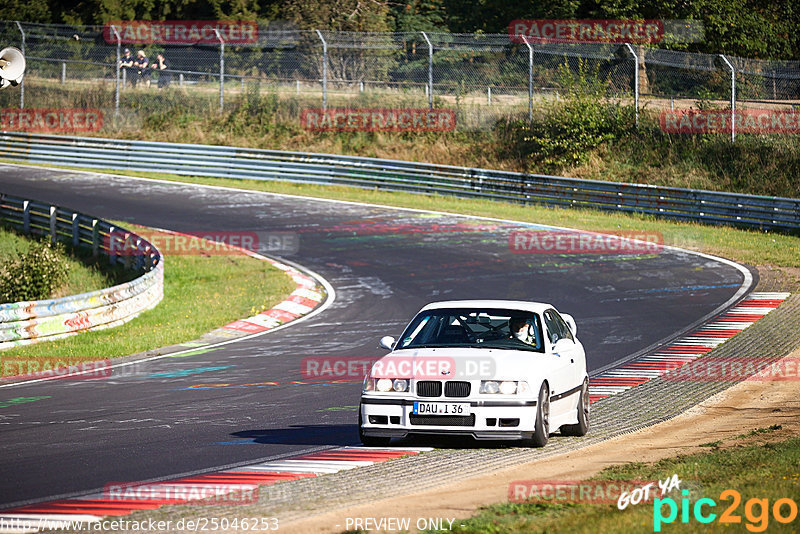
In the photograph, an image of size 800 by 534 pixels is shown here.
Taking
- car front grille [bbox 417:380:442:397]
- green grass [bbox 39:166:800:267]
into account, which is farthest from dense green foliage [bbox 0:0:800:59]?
car front grille [bbox 417:380:442:397]

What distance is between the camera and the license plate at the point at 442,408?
9219mm

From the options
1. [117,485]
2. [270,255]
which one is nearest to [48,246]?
[270,255]

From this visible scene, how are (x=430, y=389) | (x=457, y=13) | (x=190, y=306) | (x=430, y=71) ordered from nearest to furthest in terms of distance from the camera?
(x=430, y=389) → (x=190, y=306) → (x=430, y=71) → (x=457, y=13)

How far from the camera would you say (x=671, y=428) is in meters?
11.3

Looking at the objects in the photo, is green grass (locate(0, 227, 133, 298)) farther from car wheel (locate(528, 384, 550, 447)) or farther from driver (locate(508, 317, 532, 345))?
car wheel (locate(528, 384, 550, 447))

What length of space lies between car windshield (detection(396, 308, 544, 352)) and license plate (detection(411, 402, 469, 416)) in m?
0.94

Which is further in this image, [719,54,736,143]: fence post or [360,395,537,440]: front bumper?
[719,54,736,143]: fence post

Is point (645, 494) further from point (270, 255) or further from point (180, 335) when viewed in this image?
point (270, 255)

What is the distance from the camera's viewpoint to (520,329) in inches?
406

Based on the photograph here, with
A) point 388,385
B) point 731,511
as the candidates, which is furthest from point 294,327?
point 731,511

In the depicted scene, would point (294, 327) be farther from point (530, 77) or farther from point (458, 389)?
point (530, 77)

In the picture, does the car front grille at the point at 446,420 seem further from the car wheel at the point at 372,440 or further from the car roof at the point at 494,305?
the car roof at the point at 494,305

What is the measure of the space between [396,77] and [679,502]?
33151 millimetres

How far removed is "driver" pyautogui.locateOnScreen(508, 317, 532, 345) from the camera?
10.2 metres
